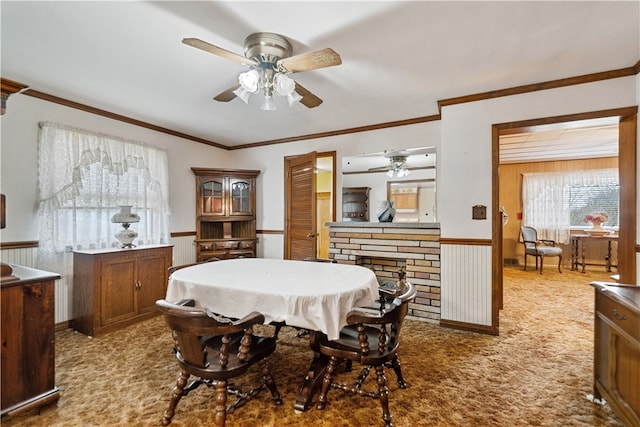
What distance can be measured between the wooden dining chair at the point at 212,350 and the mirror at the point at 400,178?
2.54 meters

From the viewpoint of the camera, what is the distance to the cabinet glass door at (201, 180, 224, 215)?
446cm

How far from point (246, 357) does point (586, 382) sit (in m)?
2.39

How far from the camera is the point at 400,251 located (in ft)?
11.5

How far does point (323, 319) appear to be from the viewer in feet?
5.27

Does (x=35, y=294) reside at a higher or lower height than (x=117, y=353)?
higher

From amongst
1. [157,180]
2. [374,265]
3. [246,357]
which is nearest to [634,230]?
[374,265]

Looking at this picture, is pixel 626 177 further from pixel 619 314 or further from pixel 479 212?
pixel 619 314

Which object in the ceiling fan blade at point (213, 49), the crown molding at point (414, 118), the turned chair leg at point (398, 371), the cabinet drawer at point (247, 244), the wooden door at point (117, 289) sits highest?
the crown molding at point (414, 118)

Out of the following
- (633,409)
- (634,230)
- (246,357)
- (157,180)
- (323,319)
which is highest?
(157,180)

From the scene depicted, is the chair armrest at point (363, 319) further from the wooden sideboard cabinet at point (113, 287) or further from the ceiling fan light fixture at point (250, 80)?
the wooden sideboard cabinet at point (113, 287)

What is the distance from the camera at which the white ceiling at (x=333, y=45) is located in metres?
1.73

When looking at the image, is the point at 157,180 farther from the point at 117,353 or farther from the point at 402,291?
the point at 402,291

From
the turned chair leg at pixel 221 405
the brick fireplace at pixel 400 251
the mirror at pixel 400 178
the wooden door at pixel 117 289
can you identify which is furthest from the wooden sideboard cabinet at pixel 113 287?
the mirror at pixel 400 178

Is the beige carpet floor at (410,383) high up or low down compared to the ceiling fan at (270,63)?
down
